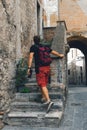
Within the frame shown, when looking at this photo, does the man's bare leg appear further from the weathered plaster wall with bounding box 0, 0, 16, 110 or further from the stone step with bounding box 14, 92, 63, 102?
the weathered plaster wall with bounding box 0, 0, 16, 110

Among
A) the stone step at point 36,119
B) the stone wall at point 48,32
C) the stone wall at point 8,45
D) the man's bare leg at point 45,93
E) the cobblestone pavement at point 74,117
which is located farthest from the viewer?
the stone wall at point 48,32

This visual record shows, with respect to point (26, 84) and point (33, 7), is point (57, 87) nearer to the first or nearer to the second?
point (26, 84)

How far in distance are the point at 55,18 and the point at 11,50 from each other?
36.6 feet

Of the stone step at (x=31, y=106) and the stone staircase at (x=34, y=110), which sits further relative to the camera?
the stone step at (x=31, y=106)

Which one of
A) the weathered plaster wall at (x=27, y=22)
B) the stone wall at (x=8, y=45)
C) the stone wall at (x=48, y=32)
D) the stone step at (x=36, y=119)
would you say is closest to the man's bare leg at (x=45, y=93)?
the stone step at (x=36, y=119)

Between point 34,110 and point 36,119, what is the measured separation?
1.49 ft

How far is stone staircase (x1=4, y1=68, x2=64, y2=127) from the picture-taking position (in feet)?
19.8

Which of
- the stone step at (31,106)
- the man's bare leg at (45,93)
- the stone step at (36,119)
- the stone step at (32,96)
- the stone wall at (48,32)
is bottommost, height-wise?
the stone step at (36,119)

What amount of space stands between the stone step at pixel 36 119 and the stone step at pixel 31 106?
0.19 metres

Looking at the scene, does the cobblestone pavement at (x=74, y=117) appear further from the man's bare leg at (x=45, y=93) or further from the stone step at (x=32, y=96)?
the man's bare leg at (x=45, y=93)

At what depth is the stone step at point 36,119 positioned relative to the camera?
6.00 m

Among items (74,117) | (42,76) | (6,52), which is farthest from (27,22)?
(74,117)

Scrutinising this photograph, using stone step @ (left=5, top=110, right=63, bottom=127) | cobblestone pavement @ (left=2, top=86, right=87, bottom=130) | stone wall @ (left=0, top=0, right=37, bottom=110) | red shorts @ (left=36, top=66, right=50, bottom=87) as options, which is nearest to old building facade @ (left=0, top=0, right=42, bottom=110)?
stone wall @ (left=0, top=0, right=37, bottom=110)

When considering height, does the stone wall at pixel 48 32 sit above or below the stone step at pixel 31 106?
above
